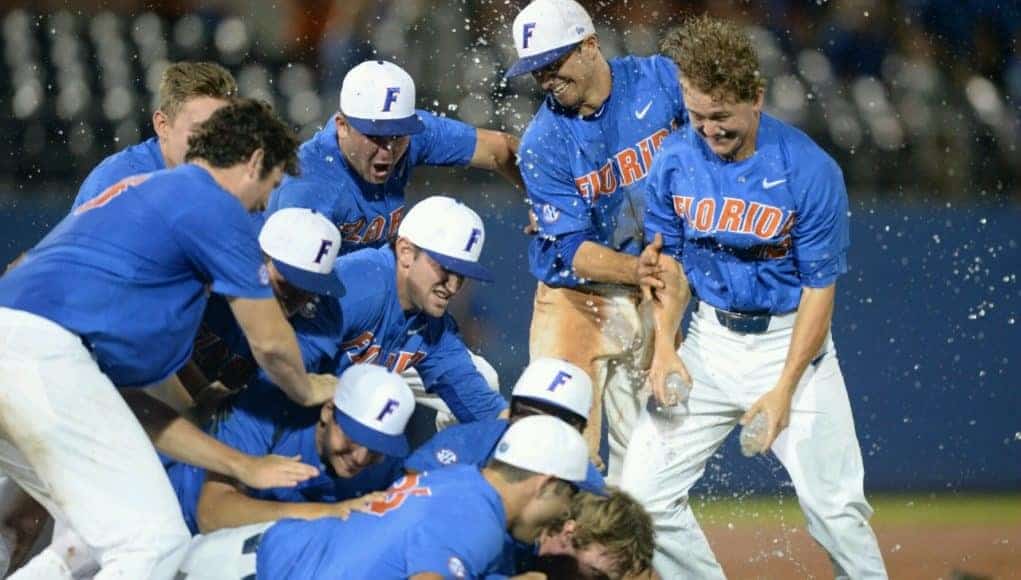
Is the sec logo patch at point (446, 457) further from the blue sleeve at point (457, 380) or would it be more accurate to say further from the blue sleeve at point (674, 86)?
the blue sleeve at point (674, 86)

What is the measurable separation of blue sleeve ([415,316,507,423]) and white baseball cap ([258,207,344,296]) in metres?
0.74

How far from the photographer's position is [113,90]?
881 centimetres

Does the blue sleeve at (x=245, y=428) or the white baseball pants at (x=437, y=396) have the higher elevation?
the blue sleeve at (x=245, y=428)

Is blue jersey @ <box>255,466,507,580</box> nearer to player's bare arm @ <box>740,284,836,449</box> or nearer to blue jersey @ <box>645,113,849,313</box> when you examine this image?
player's bare arm @ <box>740,284,836,449</box>

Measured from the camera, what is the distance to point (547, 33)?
6180mm

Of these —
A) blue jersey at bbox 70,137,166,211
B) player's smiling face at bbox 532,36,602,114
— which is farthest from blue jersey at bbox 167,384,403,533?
player's smiling face at bbox 532,36,602,114

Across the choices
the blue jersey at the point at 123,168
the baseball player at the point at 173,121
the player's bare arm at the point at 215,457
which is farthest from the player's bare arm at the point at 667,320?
the blue jersey at the point at 123,168

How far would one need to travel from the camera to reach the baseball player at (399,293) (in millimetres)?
5535

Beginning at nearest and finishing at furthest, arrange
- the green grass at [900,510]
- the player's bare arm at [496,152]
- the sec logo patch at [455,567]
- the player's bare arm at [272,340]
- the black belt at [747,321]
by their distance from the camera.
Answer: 1. the sec logo patch at [455,567]
2. the player's bare arm at [272,340]
3. the black belt at [747,321]
4. the player's bare arm at [496,152]
5. the green grass at [900,510]

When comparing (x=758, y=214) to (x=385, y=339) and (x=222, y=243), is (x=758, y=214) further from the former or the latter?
(x=222, y=243)

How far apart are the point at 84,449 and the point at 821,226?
2.56 m

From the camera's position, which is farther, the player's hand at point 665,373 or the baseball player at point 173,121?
the baseball player at point 173,121

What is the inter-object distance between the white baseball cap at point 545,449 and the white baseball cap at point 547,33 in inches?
71.5

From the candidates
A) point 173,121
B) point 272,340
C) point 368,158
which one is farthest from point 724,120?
point 173,121
